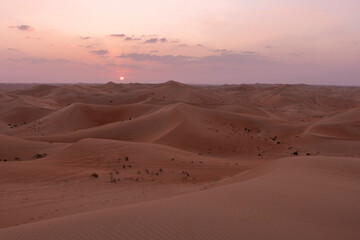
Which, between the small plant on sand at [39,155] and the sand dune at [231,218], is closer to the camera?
the sand dune at [231,218]

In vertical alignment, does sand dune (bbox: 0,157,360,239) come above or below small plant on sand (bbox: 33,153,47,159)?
above

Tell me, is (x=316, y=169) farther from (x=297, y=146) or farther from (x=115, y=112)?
(x=115, y=112)

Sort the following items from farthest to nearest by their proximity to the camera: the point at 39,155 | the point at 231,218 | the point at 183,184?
the point at 39,155, the point at 183,184, the point at 231,218

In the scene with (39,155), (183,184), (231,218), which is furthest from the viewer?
(39,155)

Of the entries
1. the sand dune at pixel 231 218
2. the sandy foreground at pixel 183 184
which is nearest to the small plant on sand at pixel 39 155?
the sandy foreground at pixel 183 184

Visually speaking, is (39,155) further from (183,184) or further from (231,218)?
(231,218)

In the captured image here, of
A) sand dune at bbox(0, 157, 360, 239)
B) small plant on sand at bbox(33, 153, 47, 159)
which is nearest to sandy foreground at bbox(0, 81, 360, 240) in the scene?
sand dune at bbox(0, 157, 360, 239)

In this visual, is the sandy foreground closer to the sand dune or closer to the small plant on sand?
the sand dune

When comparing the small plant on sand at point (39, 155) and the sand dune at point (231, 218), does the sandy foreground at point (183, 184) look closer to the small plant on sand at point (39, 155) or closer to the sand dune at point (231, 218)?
the sand dune at point (231, 218)

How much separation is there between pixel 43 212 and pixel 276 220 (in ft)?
17.6

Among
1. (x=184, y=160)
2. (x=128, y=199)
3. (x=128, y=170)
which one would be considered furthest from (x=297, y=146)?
(x=128, y=199)

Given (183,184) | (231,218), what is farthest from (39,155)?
(231,218)

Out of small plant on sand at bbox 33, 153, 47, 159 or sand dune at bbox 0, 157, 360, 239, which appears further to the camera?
small plant on sand at bbox 33, 153, 47, 159

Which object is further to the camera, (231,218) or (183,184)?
(183,184)
